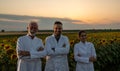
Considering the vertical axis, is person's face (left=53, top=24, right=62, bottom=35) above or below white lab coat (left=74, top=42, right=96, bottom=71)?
above

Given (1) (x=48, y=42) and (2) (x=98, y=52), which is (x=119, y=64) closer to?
(2) (x=98, y=52)

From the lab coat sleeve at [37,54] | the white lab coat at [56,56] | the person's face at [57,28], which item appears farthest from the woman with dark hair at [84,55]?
the lab coat sleeve at [37,54]

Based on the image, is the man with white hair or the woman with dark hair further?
the woman with dark hair

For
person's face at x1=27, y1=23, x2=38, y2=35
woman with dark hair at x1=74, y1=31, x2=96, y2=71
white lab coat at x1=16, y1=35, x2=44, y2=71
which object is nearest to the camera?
person's face at x1=27, y1=23, x2=38, y2=35

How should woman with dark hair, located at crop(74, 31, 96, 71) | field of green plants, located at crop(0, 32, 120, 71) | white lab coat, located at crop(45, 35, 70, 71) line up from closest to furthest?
white lab coat, located at crop(45, 35, 70, 71) < woman with dark hair, located at crop(74, 31, 96, 71) < field of green plants, located at crop(0, 32, 120, 71)

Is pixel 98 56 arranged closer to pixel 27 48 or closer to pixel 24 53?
pixel 27 48

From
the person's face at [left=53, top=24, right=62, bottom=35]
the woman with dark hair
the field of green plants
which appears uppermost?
the person's face at [left=53, top=24, right=62, bottom=35]

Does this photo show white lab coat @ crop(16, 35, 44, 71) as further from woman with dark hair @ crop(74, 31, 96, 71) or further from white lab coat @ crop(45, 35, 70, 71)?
woman with dark hair @ crop(74, 31, 96, 71)

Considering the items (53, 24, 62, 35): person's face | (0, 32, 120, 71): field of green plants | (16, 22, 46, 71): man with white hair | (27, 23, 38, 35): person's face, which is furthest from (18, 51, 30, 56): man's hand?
(0, 32, 120, 71): field of green plants

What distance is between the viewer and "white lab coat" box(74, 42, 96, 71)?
7.37 metres

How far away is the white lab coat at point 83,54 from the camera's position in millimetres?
7367

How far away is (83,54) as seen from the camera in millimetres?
7426

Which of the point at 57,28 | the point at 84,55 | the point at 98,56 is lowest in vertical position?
the point at 98,56

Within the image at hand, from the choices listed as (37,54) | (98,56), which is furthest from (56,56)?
(98,56)
